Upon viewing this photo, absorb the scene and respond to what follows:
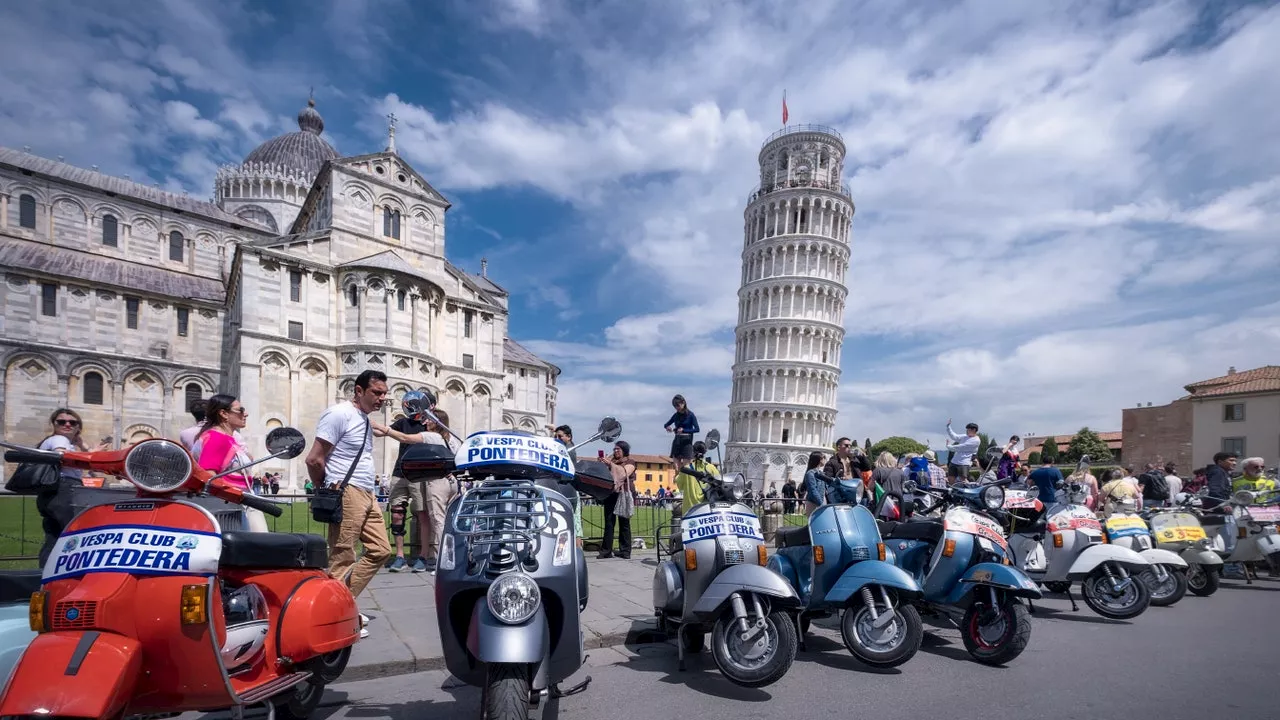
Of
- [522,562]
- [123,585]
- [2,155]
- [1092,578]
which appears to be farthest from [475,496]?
[2,155]

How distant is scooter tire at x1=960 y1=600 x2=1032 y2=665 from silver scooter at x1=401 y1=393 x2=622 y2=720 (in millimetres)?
3412

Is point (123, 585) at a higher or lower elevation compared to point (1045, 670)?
higher

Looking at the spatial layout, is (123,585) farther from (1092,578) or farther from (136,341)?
(136,341)

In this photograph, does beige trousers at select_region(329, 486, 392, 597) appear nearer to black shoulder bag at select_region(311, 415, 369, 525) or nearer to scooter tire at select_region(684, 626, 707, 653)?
black shoulder bag at select_region(311, 415, 369, 525)

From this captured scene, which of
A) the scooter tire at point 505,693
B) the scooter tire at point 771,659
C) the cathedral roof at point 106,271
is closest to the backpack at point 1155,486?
the scooter tire at point 771,659

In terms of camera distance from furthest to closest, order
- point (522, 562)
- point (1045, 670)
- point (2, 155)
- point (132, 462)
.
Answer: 1. point (2, 155)
2. point (1045, 670)
3. point (522, 562)
4. point (132, 462)

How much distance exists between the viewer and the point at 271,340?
3052 centimetres

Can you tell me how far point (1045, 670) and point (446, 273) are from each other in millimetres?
37871

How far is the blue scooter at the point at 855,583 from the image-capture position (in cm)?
450

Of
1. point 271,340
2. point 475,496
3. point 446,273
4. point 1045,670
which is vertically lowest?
point 1045,670

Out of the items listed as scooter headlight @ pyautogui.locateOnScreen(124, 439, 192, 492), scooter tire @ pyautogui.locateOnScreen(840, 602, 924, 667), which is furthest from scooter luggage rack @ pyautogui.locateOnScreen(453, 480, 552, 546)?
scooter tire @ pyautogui.locateOnScreen(840, 602, 924, 667)

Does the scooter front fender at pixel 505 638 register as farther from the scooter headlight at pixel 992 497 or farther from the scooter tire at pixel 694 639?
the scooter headlight at pixel 992 497

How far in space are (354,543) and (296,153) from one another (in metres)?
59.2

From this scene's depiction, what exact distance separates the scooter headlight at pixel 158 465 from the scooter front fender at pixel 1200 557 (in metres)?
10.6
